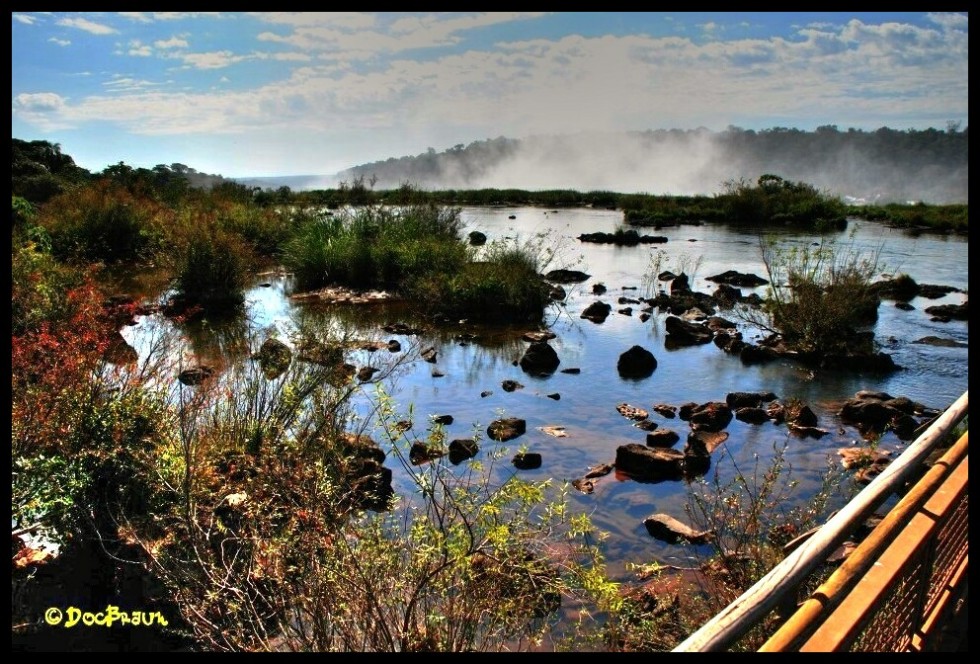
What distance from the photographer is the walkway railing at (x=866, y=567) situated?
222cm

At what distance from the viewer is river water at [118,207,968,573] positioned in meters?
7.43

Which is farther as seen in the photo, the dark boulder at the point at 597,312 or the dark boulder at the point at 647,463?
the dark boulder at the point at 597,312

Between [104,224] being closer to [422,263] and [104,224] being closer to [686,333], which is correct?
[422,263]

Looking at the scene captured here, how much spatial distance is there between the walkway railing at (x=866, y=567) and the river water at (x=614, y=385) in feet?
9.49

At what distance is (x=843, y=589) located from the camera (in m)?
2.45

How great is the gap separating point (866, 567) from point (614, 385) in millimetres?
8385

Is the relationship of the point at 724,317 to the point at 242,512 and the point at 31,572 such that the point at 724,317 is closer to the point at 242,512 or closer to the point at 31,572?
the point at 242,512

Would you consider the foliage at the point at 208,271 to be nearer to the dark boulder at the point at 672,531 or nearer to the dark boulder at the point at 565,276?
the dark boulder at the point at 565,276

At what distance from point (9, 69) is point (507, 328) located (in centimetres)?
1165

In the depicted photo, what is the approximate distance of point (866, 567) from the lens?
2.55 meters

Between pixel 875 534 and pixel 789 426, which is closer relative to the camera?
pixel 875 534

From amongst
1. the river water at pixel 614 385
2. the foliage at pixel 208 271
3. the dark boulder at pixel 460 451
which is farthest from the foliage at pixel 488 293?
the dark boulder at pixel 460 451

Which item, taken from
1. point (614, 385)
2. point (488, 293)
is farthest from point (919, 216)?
point (614, 385)
